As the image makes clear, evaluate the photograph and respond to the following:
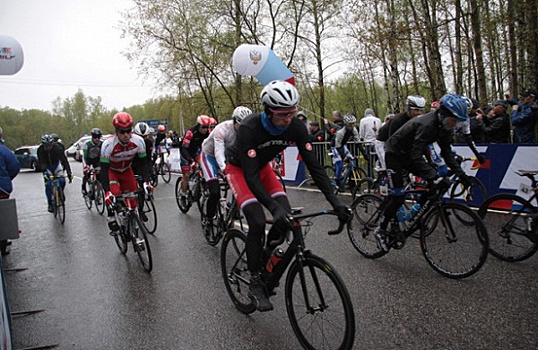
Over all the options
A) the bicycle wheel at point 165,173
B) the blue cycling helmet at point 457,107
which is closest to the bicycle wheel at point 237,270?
the blue cycling helmet at point 457,107

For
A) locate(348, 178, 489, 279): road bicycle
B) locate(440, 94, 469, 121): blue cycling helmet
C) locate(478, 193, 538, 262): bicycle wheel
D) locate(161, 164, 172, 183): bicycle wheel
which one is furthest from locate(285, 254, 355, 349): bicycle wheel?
locate(161, 164, 172, 183): bicycle wheel

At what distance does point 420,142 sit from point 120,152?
167 inches

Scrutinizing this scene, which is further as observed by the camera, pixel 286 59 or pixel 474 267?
pixel 286 59

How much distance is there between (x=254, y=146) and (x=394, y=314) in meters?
1.99

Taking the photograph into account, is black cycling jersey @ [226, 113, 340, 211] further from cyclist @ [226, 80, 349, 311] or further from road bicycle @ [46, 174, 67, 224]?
road bicycle @ [46, 174, 67, 224]

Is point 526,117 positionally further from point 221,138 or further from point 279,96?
point 279,96

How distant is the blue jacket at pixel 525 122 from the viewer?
8.67 metres

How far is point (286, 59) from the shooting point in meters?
23.1

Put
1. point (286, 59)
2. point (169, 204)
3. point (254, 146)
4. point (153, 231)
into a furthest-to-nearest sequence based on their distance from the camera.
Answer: point (286, 59) → point (169, 204) → point (153, 231) → point (254, 146)

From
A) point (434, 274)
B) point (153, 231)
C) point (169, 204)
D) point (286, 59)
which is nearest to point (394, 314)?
point (434, 274)

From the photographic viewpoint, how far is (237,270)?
4.14m

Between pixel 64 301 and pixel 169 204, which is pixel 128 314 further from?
pixel 169 204

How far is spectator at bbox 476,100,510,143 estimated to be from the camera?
9.21 meters

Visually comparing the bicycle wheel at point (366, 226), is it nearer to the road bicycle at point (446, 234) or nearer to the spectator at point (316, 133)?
the road bicycle at point (446, 234)
